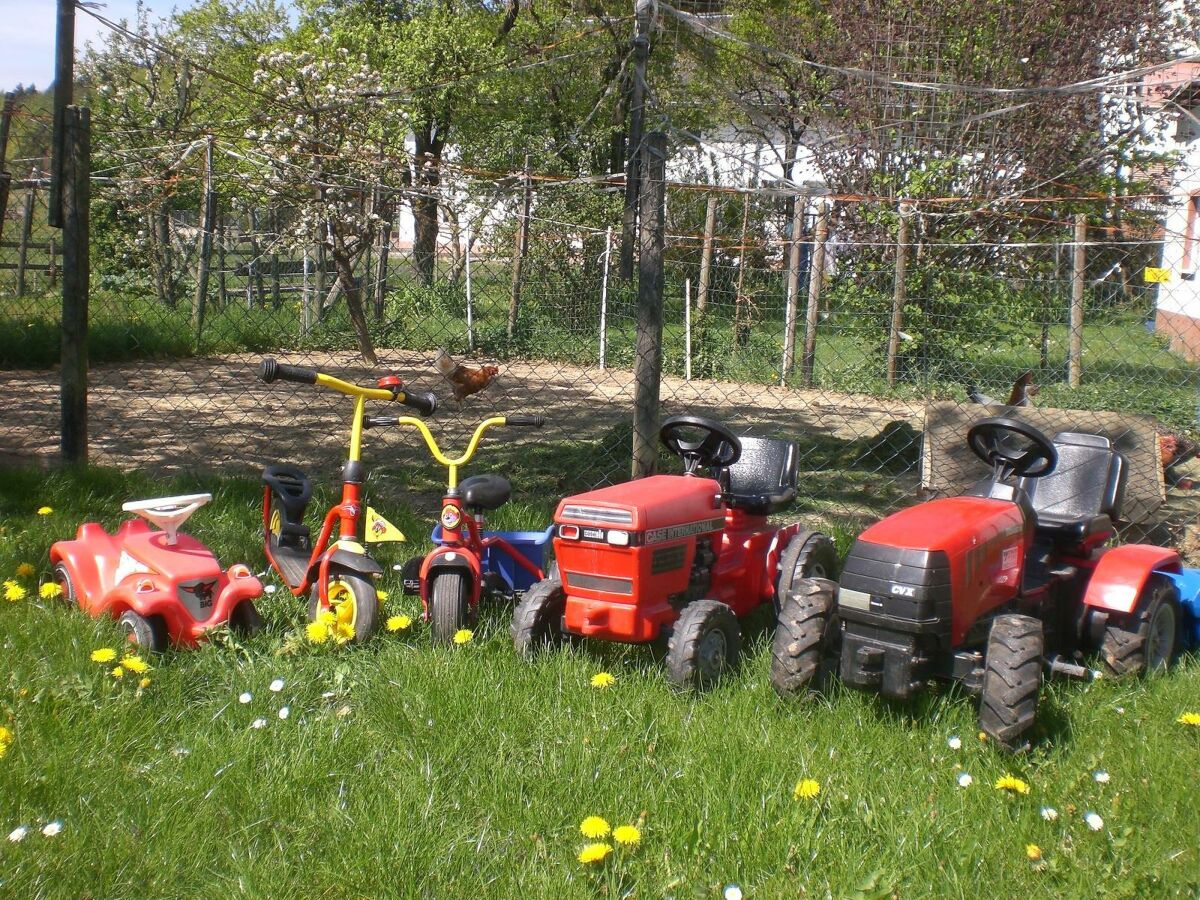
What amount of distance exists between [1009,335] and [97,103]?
19.6 metres

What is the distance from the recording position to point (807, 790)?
2861 mm

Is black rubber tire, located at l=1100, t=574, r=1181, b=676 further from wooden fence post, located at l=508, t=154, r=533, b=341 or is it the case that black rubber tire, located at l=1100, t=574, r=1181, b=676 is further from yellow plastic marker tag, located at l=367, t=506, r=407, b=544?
wooden fence post, located at l=508, t=154, r=533, b=341

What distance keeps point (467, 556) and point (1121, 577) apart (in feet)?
7.60

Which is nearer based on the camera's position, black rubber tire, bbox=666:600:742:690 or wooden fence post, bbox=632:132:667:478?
black rubber tire, bbox=666:600:742:690

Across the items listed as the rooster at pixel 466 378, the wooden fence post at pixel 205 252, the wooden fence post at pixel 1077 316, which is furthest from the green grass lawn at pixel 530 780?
the wooden fence post at pixel 205 252

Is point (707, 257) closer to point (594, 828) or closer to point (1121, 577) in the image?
point (1121, 577)

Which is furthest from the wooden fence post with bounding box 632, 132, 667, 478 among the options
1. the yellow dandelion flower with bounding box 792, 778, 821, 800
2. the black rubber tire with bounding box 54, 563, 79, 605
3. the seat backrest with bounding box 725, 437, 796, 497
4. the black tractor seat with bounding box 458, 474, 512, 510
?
the black rubber tire with bounding box 54, 563, 79, 605

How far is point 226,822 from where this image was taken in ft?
8.98

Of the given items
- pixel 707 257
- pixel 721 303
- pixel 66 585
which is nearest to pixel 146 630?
pixel 66 585

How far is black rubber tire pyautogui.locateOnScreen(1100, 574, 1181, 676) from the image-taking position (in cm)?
373

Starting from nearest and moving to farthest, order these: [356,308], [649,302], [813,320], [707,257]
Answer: [649,302] < [813,320] < [707,257] < [356,308]

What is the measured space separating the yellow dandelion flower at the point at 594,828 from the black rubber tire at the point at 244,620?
6.09 feet

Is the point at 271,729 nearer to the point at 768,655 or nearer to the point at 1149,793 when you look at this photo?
the point at 768,655

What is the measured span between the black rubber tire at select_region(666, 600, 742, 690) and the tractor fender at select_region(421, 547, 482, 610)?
798mm
